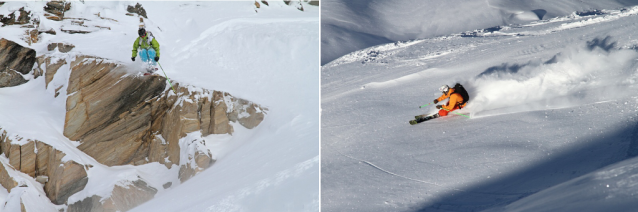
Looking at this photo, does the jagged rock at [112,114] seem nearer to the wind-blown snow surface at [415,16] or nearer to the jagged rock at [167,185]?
the jagged rock at [167,185]

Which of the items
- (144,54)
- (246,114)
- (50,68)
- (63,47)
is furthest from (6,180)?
(246,114)

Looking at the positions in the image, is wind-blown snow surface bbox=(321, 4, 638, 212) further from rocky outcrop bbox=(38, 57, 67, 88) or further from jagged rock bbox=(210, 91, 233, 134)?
rocky outcrop bbox=(38, 57, 67, 88)

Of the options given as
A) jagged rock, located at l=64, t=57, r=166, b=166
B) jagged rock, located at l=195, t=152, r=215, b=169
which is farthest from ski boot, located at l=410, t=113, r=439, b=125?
jagged rock, located at l=64, t=57, r=166, b=166

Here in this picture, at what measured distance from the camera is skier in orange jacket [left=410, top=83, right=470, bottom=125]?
7.39 meters

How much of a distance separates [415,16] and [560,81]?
5021 millimetres

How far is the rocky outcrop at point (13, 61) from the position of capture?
12.2 meters

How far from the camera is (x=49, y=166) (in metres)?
10.8

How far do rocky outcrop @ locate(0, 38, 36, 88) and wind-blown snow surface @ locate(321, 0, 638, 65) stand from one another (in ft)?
26.4

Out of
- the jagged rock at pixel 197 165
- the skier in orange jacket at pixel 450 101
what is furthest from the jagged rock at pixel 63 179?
the skier in orange jacket at pixel 450 101

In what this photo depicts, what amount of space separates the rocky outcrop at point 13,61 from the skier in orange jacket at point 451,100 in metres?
10.7

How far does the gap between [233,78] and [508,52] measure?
701 centimetres

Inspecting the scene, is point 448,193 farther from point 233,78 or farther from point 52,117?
point 52,117

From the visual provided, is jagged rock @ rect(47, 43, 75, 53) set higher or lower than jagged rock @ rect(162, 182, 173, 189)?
higher

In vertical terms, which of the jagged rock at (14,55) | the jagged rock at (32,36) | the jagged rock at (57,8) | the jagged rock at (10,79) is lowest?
the jagged rock at (10,79)
